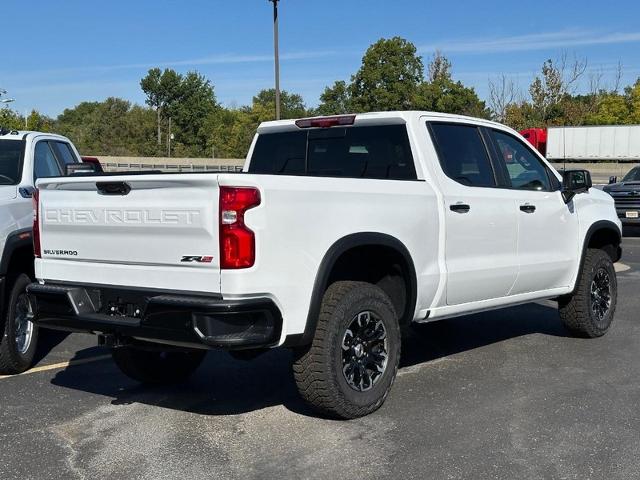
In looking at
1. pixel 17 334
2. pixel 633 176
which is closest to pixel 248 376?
pixel 17 334

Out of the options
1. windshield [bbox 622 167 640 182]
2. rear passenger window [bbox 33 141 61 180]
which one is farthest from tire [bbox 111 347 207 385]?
windshield [bbox 622 167 640 182]

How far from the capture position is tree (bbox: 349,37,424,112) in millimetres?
72250

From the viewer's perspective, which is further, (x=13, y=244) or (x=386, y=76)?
(x=386, y=76)

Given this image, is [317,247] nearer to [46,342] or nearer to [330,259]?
[330,259]

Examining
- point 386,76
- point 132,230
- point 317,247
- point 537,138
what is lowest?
point 317,247

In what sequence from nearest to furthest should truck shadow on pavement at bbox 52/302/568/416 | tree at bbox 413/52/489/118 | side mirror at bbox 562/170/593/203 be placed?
1. truck shadow on pavement at bbox 52/302/568/416
2. side mirror at bbox 562/170/593/203
3. tree at bbox 413/52/489/118

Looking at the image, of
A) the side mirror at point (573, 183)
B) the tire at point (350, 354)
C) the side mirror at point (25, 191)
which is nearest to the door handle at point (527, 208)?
the side mirror at point (573, 183)

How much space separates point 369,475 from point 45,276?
2396 millimetres

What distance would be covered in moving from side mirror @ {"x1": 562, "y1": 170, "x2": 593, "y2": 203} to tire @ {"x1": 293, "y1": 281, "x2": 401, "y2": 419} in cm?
254

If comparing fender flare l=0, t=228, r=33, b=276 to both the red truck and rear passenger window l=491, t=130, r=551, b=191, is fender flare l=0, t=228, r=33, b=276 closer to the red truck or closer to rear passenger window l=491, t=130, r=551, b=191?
rear passenger window l=491, t=130, r=551, b=191

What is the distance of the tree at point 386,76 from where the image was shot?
72.2 meters

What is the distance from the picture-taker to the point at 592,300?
23.5 ft

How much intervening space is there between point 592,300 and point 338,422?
135 inches

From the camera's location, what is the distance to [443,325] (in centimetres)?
807
